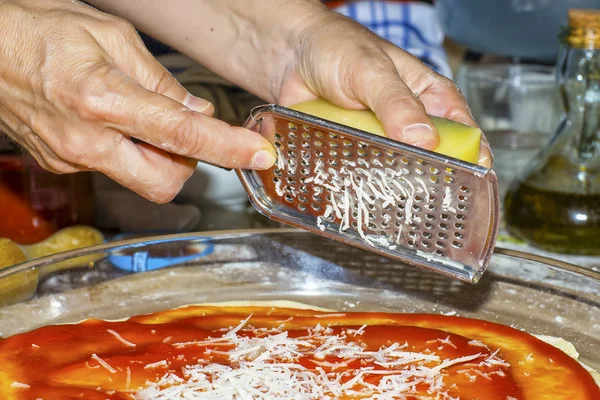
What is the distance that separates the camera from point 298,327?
1441 mm

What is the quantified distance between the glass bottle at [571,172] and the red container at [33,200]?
0.93 metres

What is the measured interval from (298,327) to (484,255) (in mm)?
352

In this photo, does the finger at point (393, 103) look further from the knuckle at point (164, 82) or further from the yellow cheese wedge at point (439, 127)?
the knuckle at point (164, 82)

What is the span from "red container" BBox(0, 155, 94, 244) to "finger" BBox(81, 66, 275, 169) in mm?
695

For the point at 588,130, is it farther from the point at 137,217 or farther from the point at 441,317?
the point at 137,217

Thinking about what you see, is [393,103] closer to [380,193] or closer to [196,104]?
[380,193]

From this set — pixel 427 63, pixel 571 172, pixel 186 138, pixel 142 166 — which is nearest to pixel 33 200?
pixel 142 166

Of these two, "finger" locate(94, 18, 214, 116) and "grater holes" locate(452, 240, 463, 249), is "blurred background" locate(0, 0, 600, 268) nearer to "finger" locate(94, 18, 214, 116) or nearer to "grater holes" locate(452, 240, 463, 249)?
"finger" locate(94, 18, 214, 116)

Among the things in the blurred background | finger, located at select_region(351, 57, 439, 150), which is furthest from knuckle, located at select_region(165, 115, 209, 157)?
the blurred background

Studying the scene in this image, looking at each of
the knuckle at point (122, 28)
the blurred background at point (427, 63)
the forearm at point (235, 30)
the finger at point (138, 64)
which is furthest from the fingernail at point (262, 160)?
the blurred background at point (427, 63)

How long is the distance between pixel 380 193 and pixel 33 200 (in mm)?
914

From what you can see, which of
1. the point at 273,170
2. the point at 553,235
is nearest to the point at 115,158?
the point at 273,170

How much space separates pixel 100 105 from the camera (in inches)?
46.1

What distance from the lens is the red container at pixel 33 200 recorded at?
1.85 meters
